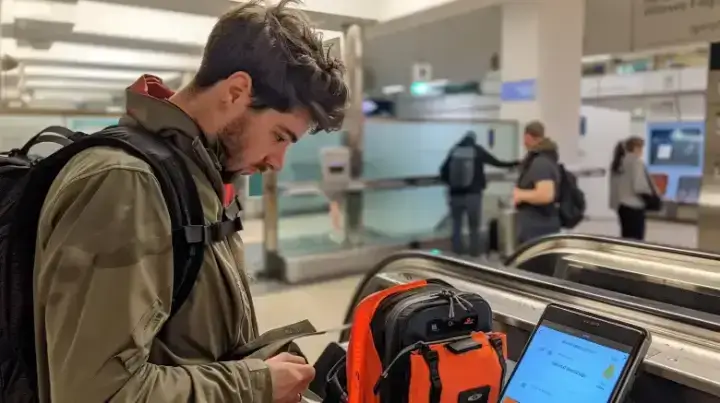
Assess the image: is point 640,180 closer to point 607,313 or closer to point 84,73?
point 607,313

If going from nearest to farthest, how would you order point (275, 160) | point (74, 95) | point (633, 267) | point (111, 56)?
point (275, 160) < point (633, 267) < point (111, 56) < point (74, 95)

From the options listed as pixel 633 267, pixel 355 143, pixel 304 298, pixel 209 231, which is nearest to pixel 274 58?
pixel 209 231

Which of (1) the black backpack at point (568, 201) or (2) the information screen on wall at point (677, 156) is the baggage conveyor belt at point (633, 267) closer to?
(1) the black backpack at point (568, 201)

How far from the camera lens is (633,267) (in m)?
2.90

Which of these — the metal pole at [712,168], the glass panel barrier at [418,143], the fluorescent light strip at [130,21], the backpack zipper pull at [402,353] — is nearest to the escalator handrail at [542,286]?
the backpack zipper pull at [402,353]

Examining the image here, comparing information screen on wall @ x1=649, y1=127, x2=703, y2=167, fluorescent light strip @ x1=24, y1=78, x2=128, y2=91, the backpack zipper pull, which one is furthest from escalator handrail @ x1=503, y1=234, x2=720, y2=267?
fluorescent light strip @ x1=24, y1=78, x2=128, y2=91

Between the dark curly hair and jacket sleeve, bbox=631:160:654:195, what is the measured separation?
22.9 feet

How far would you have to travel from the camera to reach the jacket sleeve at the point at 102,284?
1.03 meters

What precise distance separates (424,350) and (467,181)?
6.27 meters

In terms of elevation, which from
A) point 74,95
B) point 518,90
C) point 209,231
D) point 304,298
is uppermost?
point 74,95

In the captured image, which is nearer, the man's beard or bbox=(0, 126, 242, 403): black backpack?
bbox=(0, 126, 242, 403): black backpack

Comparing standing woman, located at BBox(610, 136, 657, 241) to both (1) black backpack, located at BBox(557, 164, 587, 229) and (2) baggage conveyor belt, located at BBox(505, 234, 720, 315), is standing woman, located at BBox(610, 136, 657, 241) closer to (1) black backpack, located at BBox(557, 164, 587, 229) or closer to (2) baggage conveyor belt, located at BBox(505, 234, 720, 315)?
(1) black backpack, located at BBox(557, 164, 587, 229)

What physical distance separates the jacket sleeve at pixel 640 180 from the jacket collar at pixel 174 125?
280 inches

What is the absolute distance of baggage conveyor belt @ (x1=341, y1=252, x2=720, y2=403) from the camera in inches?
64.7
